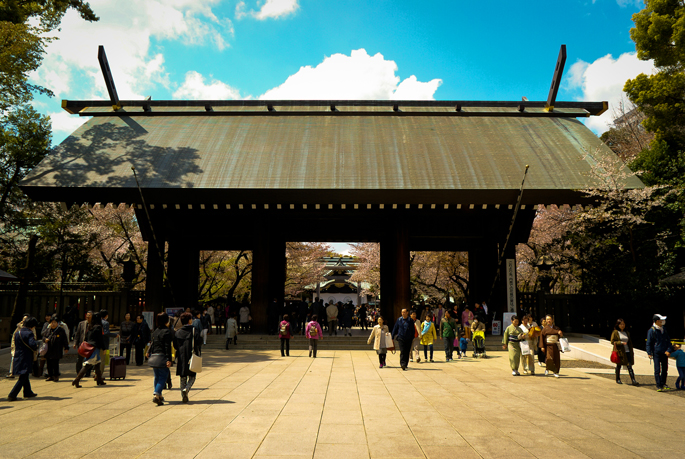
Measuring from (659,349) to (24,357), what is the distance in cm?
1373

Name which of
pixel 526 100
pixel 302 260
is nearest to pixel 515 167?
pixel 526 100

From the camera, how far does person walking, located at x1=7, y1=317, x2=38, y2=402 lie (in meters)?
8.52

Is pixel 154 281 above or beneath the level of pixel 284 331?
above

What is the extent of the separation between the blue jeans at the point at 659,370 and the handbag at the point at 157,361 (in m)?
10.6

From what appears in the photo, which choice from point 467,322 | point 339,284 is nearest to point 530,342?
point 467,322

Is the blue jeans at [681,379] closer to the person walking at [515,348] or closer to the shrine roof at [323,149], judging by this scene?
the person walking at [515,348]

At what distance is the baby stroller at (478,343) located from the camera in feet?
50.4

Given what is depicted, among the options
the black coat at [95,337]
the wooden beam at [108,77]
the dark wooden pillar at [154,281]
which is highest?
the wooden beam at [108,77]

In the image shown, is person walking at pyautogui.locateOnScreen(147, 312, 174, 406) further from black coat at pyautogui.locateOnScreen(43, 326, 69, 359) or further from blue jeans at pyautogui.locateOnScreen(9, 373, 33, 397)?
black coat at pyautogui.locateOnScreen(43, 326, 69, 359)

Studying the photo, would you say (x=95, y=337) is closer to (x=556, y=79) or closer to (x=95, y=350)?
(x=95, y=350)

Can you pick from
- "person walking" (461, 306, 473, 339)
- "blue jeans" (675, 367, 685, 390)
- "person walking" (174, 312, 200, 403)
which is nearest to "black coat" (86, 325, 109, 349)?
"person walking" (174, 312, 200, 403)

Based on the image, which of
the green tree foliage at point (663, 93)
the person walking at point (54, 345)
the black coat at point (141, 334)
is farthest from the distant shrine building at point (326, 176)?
the person walking at point (54, 345)

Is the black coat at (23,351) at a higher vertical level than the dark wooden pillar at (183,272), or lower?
lower

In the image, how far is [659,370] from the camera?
34.2 feet
